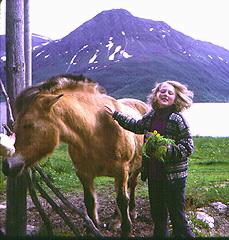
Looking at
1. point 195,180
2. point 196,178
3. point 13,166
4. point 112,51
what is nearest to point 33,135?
point 13,166

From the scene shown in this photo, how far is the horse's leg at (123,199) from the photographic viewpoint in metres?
4.10

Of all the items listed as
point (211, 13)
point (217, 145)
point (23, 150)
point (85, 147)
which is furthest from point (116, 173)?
point (217, 145)

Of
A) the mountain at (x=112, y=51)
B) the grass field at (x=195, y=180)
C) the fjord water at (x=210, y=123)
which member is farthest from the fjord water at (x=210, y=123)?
the grass field at (x=195, y=180)

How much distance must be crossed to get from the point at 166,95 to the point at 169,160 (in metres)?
0.82

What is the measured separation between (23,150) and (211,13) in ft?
14.4

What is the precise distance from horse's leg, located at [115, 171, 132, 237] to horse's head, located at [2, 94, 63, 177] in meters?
1.26

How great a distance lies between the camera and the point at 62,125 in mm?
3451

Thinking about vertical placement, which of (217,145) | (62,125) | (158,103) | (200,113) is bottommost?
(217,145)

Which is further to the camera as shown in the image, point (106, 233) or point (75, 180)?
point (75, 180)

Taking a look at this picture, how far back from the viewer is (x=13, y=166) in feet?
9.61

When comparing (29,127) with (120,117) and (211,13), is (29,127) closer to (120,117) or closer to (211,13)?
(120,117)

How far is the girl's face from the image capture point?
341cm

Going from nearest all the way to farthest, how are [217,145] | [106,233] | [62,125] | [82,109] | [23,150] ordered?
[23,150] → [62,125] → [82,109] → [106,233] → [217,145]

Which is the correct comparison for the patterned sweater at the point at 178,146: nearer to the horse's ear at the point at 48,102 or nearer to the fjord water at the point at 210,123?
the horse's ear at the point at 48,102
